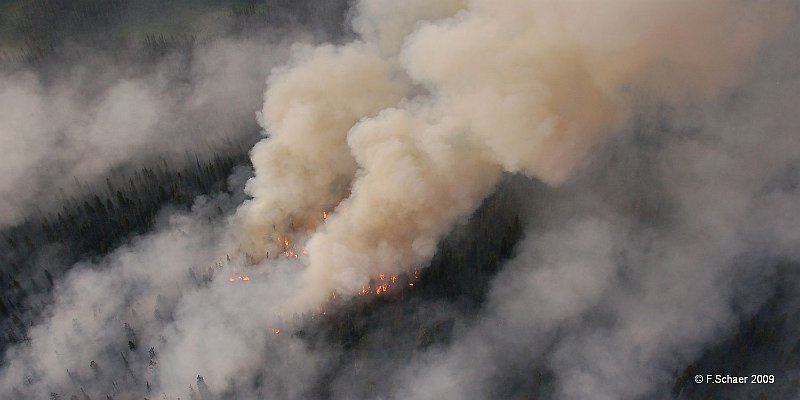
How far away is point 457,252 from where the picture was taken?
2267 inches

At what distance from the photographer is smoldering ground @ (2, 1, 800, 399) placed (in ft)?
157

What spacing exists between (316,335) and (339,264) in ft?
23.3

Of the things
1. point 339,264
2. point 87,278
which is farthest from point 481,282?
point 87,278

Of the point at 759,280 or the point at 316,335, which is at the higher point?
the point at 316,335

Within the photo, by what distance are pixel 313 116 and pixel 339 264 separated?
1771cm

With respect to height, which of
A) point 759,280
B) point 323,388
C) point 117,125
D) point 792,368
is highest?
point 117,125

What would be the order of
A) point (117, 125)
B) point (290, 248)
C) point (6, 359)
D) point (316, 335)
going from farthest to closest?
point (117, 125)
point (290, 248)
point (6, 359)
point (316, 335)

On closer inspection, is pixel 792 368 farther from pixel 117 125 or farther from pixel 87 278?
pixel 117 125

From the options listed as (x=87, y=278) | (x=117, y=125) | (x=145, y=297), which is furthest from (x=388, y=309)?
(x=117, y=125)

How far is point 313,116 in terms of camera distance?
58.0 metres

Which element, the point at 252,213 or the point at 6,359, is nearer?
the point at 6,359

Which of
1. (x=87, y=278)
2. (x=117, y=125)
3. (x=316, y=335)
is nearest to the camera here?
(x=316, y=335)

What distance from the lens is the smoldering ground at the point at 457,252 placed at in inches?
1885

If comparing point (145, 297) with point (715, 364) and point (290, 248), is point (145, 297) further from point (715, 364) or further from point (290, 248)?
point (715, 364)
